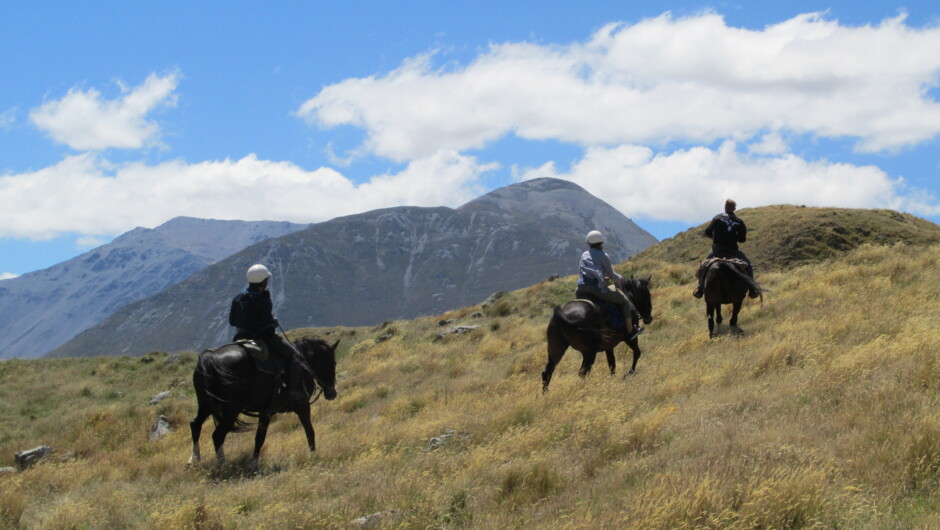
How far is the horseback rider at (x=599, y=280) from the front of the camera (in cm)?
1247

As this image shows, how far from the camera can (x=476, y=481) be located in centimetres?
702

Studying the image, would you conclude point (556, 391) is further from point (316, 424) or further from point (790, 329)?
point (316, 424)

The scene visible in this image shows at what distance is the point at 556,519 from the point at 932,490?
9.28 ft

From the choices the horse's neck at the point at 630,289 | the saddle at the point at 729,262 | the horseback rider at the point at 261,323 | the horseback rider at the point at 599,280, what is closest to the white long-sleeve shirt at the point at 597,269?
the horseback rider at the point at 599,280

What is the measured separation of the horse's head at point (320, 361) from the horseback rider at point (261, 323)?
0.99 metres

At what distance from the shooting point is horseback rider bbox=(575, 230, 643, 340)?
1247 centimetres

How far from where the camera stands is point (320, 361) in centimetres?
1188

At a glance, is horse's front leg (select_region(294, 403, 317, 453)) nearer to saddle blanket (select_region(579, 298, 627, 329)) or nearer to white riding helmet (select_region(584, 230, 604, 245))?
saddle blanket (select_region(579, 298, 627, 329))

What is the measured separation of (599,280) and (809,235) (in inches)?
931

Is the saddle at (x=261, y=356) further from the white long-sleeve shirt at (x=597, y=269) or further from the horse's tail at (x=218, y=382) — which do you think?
the white long-sleeve shirt at (x=597, y=269)

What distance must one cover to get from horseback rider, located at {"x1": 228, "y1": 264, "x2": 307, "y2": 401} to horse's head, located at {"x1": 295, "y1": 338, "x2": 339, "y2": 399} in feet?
3.24

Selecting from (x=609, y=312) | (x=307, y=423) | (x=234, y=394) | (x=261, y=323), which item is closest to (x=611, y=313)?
(x=609, y=312)

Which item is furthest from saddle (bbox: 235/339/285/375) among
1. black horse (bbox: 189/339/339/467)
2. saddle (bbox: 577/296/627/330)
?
saddle (bbox: 577/296/627/330)

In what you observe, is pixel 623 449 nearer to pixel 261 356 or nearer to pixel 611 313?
pixel 611 313
